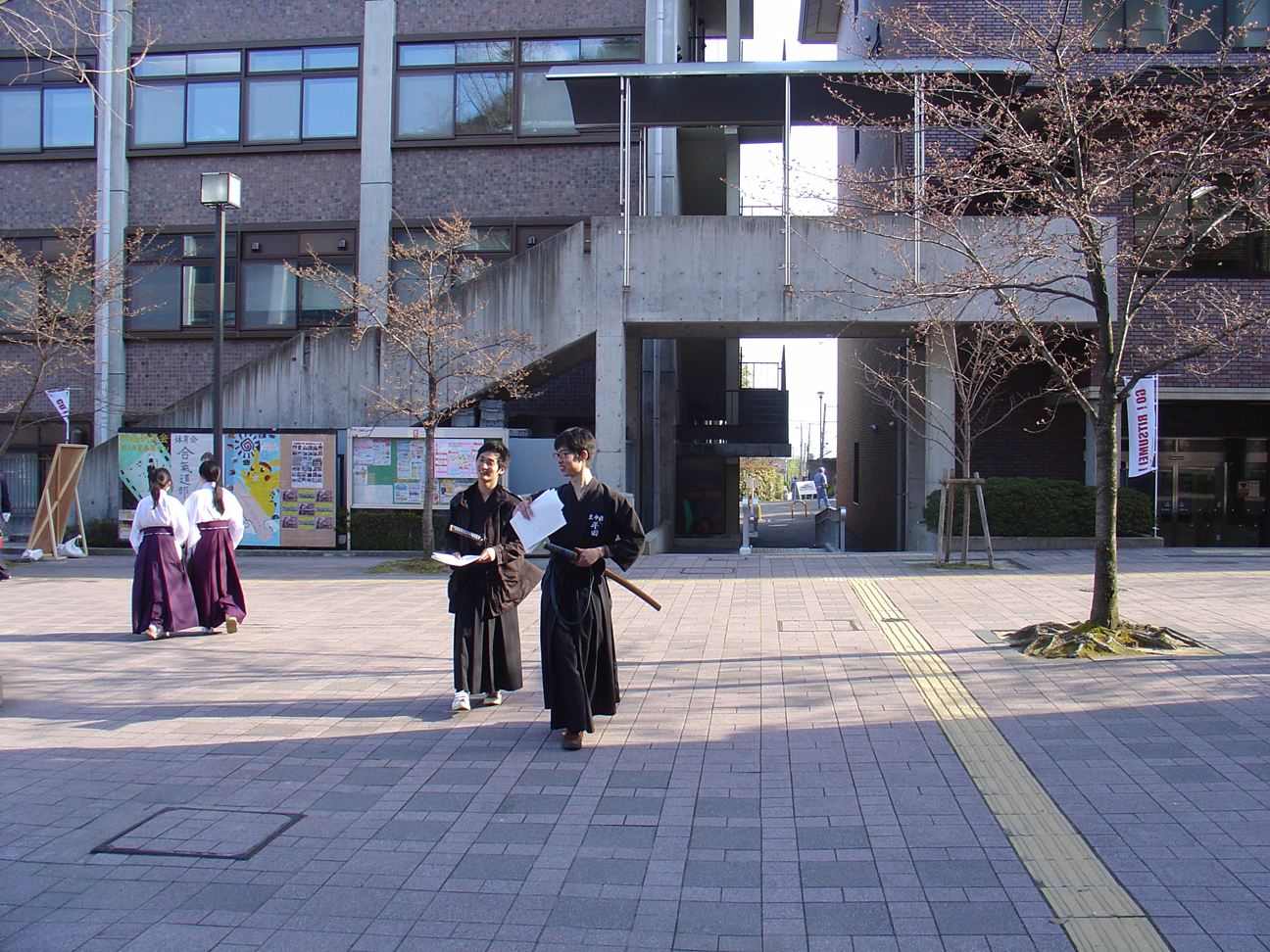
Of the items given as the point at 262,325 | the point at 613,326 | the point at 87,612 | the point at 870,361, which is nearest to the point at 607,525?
the point at 87,612

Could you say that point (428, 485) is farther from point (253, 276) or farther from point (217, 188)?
point (253, 276)

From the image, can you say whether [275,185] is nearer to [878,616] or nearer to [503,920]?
[878,616]

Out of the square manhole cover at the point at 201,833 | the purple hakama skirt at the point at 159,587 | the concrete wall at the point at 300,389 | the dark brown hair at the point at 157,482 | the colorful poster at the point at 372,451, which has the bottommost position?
the square manhole cover at the point at 201,833

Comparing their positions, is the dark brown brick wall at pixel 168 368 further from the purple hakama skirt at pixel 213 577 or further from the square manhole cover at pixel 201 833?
the square manhole cover at pixel 201 833

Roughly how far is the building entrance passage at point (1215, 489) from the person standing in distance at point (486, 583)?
17.1 meters

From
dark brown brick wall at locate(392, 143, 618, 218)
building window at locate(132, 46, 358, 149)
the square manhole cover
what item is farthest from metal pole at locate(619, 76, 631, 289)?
the square manhole cover

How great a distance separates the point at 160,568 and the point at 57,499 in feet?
27.9

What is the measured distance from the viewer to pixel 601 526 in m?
5.51

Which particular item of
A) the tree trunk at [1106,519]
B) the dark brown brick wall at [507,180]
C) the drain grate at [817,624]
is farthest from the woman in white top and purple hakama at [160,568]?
the dark brown brick wall at [507,180]

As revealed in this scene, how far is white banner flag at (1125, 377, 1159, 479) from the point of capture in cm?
1548

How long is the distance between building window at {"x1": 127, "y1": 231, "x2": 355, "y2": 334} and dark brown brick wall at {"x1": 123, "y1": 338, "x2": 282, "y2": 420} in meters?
0.39

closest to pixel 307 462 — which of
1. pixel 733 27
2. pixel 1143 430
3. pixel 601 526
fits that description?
pixel 601 526

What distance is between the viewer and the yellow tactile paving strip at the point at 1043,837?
129 inches

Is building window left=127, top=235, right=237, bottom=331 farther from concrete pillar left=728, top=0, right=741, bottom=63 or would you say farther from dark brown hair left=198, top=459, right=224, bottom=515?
dark brown hair left=198, top=459, right=224, bottom=515
